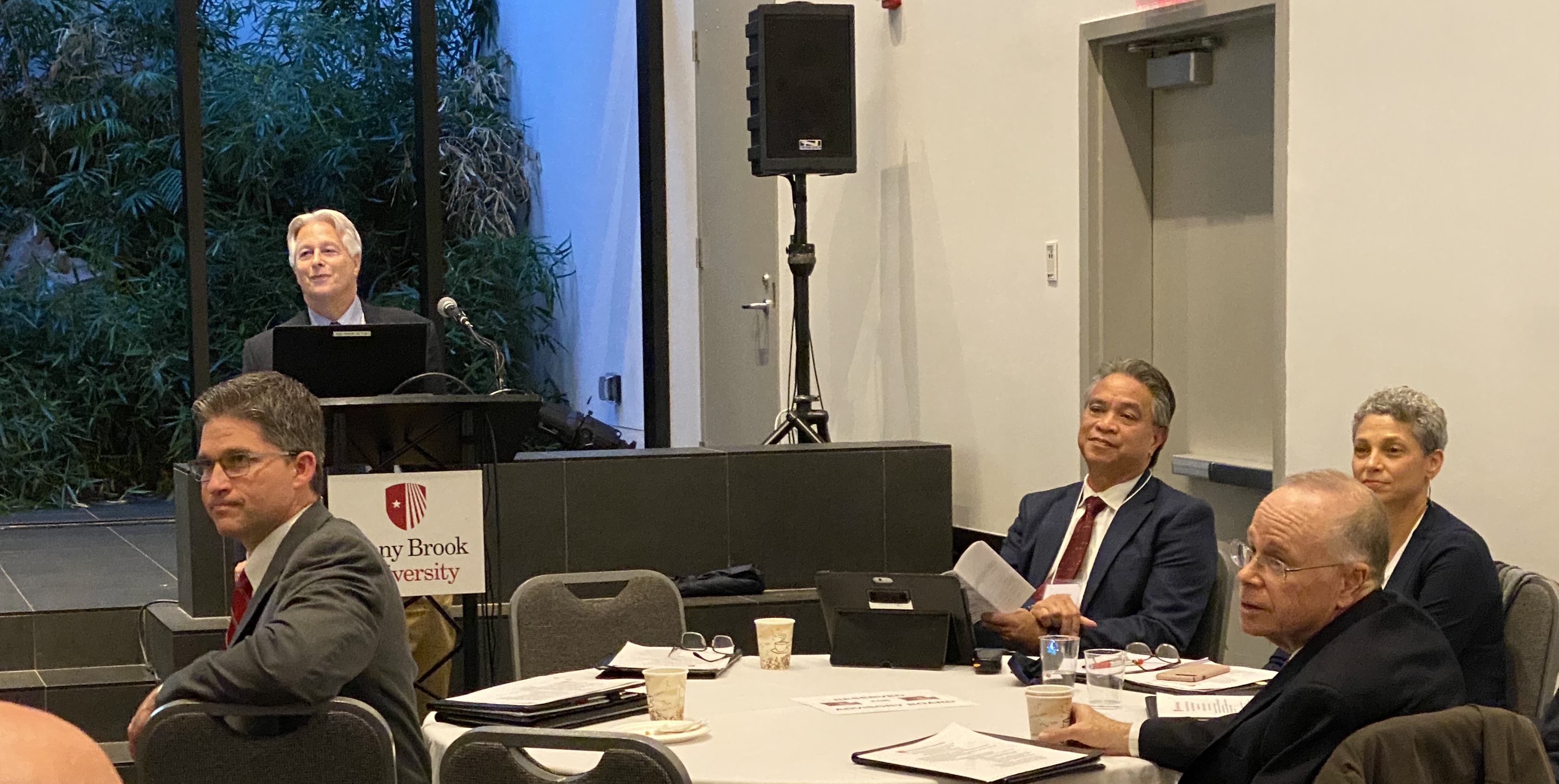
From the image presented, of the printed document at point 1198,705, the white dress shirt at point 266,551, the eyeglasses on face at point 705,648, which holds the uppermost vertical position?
the white dress shirt at point 266,551

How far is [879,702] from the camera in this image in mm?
3270

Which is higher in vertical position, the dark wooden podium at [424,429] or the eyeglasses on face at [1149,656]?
the dark wooden podium at [424,429]

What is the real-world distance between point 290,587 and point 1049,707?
1.33 meters

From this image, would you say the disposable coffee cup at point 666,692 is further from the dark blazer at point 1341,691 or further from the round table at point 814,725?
the dark blazer at point 1341,691

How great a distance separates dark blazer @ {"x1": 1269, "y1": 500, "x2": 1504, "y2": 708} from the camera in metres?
3.48

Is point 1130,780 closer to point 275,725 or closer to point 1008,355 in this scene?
point 275,725

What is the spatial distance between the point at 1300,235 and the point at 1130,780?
8.78ft

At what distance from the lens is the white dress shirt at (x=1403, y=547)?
3.67 meters

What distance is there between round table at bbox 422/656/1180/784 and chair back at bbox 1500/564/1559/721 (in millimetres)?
832

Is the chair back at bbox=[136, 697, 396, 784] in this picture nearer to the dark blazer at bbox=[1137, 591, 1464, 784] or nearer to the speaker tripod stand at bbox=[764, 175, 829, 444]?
the dark blazer at bbox=[1137, 591, 1464, 784]

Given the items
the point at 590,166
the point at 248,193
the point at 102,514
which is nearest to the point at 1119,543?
the point at 590,166

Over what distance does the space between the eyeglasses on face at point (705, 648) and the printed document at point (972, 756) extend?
2.75 feet

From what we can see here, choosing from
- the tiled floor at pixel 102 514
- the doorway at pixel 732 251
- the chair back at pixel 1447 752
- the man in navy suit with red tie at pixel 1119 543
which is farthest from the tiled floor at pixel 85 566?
the chair back at pixel 1447 752

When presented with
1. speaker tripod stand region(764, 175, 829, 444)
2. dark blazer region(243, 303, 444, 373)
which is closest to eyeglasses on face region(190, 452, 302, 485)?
dark blazer region(243, 303, 444, 373)
